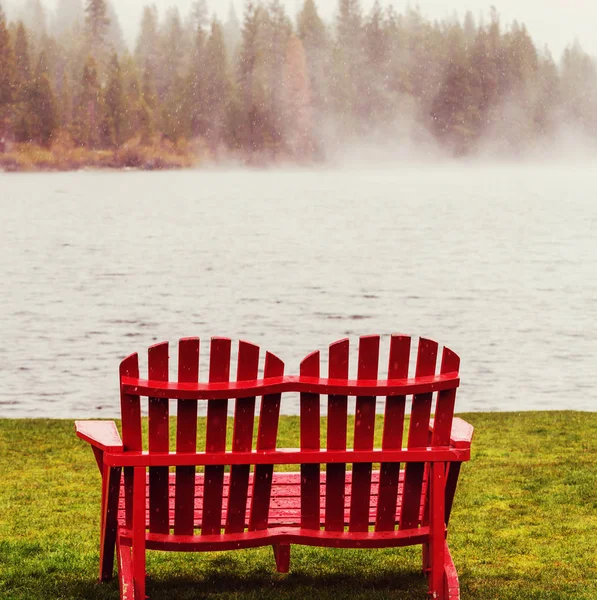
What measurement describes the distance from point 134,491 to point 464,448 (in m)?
0.87

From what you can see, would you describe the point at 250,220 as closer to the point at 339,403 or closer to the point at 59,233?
the point at 59,233

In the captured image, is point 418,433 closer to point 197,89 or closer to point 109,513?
point 109,513

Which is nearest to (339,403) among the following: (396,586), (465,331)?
(396,586)

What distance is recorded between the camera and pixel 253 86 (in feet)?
72.8

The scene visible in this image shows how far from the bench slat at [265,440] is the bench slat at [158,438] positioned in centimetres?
24

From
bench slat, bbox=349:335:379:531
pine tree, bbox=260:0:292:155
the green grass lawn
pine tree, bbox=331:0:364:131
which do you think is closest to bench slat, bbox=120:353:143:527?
bench slat, bbox=349:335:379:531

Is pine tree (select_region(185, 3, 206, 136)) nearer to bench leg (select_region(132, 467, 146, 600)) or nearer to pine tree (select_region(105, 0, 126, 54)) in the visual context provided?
pine tree (select_region(105, 0, 126, 54))

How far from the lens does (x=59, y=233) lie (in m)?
22.8

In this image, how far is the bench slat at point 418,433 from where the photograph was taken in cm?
292

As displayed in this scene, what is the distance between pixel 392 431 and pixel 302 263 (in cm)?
1925

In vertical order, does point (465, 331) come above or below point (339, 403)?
below

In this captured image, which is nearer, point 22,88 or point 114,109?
point 22,88

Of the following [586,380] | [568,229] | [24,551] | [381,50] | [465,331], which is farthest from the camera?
[568,229]

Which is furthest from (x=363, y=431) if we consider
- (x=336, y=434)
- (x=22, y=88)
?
(x=22, y=88)
